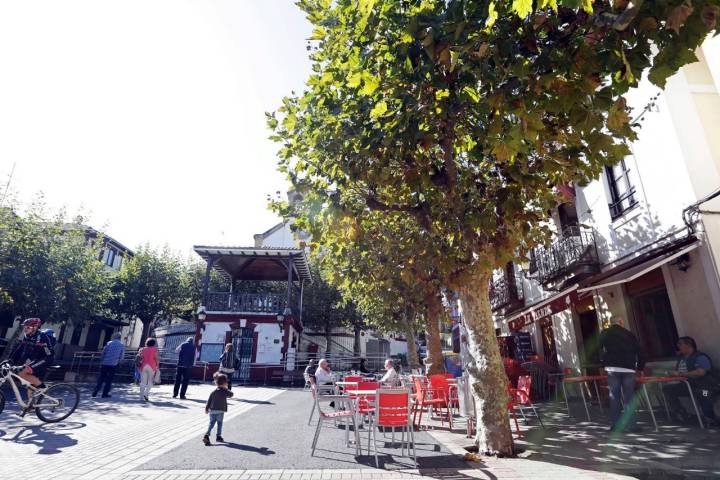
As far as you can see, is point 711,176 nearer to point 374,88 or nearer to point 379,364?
point 374,88

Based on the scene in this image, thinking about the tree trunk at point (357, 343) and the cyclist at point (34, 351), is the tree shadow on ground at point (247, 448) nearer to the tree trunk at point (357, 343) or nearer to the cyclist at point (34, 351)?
the cyclist at point (34, 351)

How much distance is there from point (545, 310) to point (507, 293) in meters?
5.52

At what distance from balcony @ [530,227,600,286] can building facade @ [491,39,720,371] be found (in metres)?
0.03

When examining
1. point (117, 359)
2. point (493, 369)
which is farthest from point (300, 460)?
point (117, 359)

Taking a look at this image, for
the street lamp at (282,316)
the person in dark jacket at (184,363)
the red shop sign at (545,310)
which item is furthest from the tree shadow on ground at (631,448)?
the street lamp at (282,316)

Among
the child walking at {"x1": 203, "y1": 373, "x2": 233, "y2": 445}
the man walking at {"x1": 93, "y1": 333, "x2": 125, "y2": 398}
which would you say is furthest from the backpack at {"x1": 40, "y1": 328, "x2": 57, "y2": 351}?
the child walking at {"x1": 203, "y1": 373, "x2": 233, "y2": 445}

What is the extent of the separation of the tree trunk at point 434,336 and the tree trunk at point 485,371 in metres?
7.07

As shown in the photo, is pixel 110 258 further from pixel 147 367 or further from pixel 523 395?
pixel 523 395

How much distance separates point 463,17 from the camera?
3787 mm

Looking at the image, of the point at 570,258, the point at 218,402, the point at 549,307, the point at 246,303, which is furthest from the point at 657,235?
the point at 246,303

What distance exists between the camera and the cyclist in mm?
8023

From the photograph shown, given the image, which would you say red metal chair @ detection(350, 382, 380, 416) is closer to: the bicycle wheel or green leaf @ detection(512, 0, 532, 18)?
green leaf @ detection(512, 0, 532, 18)

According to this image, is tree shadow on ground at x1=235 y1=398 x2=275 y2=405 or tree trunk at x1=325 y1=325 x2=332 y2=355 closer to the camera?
tree shadow on ground at x1=235 y1=398 x2=275 y2=405

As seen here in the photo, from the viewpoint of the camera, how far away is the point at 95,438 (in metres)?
6.76
